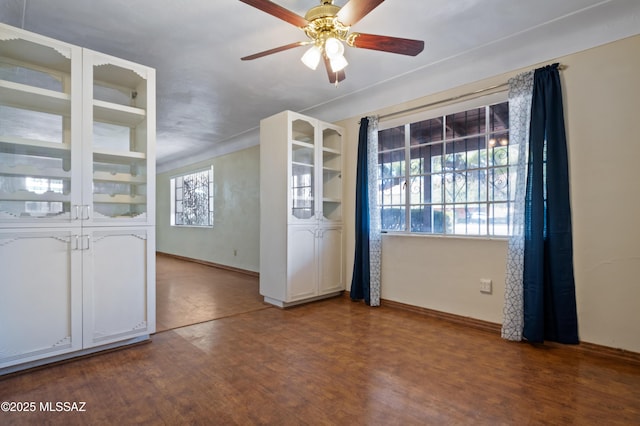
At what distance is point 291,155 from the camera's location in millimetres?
3840

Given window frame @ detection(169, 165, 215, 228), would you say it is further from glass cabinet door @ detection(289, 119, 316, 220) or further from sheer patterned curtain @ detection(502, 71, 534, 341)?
sheer patterned curtain @ detection(502, 71, 534, 341)

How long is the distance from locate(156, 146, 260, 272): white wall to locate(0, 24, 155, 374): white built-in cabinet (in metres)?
3.14

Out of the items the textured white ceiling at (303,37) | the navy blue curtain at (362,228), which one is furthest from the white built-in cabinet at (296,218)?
the textured white ceiling at (303,37)

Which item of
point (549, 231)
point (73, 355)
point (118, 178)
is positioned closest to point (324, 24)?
point (118, 178)

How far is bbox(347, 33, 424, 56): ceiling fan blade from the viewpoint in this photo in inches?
81.4

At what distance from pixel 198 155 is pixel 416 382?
673 centimetres

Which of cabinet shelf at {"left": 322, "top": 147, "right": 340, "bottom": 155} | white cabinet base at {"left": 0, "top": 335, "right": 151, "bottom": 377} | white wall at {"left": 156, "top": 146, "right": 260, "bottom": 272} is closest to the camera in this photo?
white cabinet base at {"left": 0, "top": 335, "right": 151, "bottom": 377}

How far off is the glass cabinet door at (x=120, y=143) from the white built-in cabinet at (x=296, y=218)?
147cm

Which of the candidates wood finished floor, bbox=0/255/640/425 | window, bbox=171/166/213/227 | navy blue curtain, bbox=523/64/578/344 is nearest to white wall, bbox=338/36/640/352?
navy blue curtain, bbox=523/64/578/344

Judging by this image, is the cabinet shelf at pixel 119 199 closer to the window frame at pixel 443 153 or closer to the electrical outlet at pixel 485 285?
the window frame at pixel 443 153

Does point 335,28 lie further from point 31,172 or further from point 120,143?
point 31,172

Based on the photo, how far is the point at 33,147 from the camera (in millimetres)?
2344

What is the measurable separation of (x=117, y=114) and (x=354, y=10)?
209cm

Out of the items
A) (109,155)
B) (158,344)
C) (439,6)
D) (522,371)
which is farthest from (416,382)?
(109,155)
